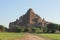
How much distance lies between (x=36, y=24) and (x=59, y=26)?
54160 millimetres

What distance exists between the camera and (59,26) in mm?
147375

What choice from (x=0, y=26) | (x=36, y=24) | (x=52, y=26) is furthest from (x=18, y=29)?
(x=36, y=24)

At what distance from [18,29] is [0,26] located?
40.7 ft

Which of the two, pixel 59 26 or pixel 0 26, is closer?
pixel 0 26

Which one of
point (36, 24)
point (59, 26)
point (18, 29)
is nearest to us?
point (18, 29)

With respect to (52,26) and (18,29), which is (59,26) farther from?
(18,29)

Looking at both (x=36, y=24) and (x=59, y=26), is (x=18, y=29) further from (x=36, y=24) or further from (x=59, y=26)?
(x=36, y=24)

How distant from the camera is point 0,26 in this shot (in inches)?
5241

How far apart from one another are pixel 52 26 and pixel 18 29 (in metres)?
29.7

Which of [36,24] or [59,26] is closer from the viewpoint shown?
[59,26]

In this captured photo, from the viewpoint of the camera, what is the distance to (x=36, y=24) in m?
199

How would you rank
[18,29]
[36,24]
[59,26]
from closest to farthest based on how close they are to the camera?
[18,29] < [59,26] < [36,24]

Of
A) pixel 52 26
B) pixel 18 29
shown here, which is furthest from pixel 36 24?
pixel 18 29

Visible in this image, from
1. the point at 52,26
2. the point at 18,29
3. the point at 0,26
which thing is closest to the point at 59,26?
the point at 52,26
